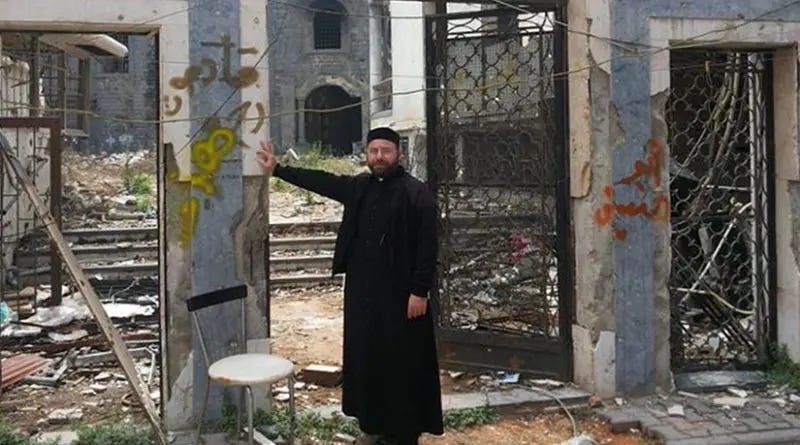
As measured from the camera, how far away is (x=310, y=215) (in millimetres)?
15164

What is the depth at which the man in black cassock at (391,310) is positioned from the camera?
14.2ft

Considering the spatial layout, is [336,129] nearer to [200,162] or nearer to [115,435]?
[200,162]

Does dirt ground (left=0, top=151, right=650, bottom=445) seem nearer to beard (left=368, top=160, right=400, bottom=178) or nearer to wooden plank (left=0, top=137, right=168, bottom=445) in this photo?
wooden plank (left=0, top=137, right=168, bottom=445)

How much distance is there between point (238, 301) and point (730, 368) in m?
4.01

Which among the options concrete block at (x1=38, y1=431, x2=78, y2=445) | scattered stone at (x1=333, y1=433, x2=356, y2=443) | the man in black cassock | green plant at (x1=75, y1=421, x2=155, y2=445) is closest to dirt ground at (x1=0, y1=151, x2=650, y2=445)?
concrete block at (x1=38, y1=431, x2=78, y2=445)

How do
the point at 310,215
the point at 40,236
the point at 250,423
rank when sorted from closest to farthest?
the point at 250,423 → the point at 40,236 → the point at 310,215

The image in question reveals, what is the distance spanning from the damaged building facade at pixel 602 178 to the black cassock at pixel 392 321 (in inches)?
72.6

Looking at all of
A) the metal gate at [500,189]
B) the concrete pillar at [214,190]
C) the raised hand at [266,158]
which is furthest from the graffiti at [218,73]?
the metal gate at [500,189]

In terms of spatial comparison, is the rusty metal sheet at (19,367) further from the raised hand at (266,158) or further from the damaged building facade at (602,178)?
the damaged building facade at (602,178)

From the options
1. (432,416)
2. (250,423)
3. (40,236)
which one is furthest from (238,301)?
(40,236)

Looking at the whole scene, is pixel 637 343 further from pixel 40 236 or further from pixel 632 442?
pixel 40 236

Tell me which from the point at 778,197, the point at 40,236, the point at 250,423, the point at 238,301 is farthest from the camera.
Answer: the point at 40,236

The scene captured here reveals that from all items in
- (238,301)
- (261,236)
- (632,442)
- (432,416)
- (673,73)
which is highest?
(673,73)

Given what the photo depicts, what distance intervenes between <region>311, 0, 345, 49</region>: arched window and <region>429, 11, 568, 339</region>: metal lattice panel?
2502 centimetres
